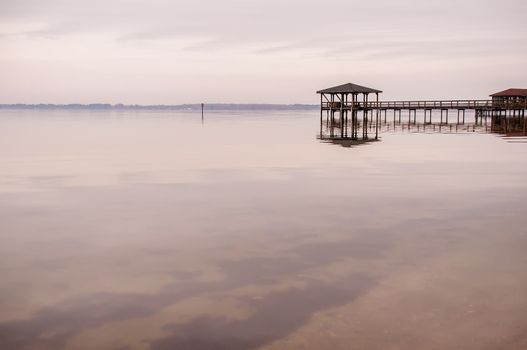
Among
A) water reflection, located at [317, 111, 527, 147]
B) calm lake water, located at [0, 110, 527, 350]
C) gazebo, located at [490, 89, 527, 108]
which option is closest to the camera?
calm lake water, located at [0, 110, 527, 350]

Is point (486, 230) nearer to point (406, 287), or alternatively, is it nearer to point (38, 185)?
point (406, 287)

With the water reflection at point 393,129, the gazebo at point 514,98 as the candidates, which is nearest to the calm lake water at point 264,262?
the water reflection at point 393,129

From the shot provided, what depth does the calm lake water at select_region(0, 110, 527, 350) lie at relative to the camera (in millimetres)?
6949

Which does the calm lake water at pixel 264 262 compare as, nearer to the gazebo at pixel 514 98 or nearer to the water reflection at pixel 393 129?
the water reflection at pixel 393 129

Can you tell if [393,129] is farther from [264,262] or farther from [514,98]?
[264,262]

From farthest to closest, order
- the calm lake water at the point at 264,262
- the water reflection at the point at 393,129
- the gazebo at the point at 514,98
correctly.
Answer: the gazebo at the point at 514,98 → the water reflection at the point at 393,129 → the calm lake water at the point at 264,262

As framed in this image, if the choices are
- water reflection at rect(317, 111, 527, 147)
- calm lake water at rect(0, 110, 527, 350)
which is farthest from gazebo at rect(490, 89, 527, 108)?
calm lake water at rect(0, 110, 527, 350)

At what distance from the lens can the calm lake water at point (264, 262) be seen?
22.8 feet

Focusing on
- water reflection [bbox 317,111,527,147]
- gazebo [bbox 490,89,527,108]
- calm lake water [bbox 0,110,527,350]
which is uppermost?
gazebo [bbox 490,89,527,108]

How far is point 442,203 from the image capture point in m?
15.3

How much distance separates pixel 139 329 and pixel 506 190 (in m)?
14.3

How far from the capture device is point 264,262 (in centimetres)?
987

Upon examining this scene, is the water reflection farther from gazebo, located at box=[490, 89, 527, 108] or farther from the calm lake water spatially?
the calm lake water

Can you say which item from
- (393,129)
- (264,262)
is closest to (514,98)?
(393,129)
